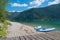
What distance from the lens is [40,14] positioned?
7.98 m

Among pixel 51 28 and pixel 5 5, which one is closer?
pixel 51 28

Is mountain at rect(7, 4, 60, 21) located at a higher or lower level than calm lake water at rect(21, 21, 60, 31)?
higher

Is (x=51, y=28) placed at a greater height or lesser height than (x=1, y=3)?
lesser

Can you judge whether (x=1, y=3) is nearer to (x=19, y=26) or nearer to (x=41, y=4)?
(x=19, y=26)

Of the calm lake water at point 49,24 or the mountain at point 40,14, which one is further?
the calm lake water at point 49,24

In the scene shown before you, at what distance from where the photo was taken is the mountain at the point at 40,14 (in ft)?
25.2

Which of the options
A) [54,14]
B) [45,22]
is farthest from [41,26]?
[54,14]

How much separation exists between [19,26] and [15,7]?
3.34ft

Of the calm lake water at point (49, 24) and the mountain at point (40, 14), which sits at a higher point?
the mountain at point (40, 14)

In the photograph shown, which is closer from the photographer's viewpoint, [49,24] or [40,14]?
[40,14]

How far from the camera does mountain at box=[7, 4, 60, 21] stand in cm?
769

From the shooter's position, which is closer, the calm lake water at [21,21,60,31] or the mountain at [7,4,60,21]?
the mountain at [7,4,60,21]

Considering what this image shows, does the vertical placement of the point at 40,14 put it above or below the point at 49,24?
above

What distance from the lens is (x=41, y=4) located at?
7652mm
